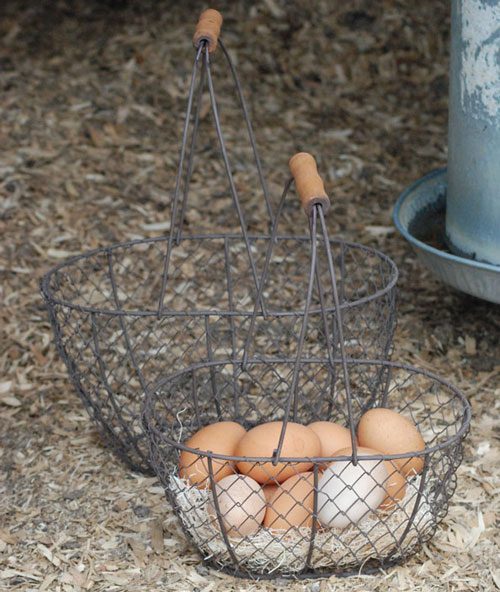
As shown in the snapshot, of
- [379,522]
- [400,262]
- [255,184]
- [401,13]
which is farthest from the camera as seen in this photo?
[401,13]

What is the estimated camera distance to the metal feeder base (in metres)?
2.59

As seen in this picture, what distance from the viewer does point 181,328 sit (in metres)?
3.14

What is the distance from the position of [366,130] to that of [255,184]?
1.73 ft

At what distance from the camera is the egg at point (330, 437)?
2184 millimetres

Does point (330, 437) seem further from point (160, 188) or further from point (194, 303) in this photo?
point (160, 188)

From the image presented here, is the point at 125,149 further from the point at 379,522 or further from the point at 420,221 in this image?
the point at 379,522

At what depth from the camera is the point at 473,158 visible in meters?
2.61

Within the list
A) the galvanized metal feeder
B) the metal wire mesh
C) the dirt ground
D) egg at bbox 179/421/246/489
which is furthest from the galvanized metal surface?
egg at bbox 179/421/246/489

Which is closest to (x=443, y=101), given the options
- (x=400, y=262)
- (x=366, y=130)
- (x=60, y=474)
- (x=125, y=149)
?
(x=366, y=130)

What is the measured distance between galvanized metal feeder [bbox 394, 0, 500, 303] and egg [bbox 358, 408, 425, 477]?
1.75 feet

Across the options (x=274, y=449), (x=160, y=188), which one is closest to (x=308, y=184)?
(x=274, y=449)

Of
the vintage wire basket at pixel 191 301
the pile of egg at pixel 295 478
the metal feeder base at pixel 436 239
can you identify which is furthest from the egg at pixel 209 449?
the metal feeder base at pixel 436 239

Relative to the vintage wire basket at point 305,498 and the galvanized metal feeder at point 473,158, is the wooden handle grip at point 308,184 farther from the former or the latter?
the galvanized metal feeder at point 473,158

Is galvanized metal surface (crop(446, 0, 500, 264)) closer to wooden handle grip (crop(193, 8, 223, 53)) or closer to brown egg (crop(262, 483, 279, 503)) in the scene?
wooden handle grip (crop(193, 8, 223, 53))
